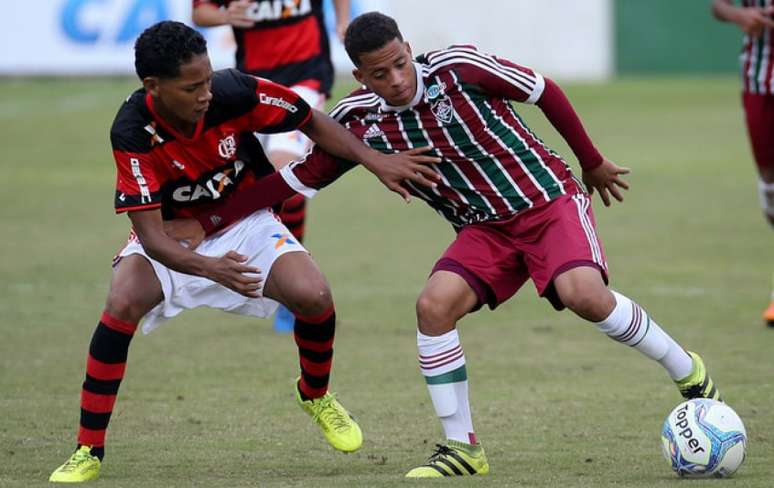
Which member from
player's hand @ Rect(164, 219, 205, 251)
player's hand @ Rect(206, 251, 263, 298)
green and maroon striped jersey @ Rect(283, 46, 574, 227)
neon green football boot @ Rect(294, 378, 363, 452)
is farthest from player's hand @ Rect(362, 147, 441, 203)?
neon green football boot @ Rect(294, 378, 363, 452)

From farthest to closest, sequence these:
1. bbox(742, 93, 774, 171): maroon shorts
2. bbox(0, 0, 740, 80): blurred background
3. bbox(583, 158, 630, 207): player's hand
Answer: bbox(0, 0, 740, 80): blurred background
bbox(742, 93, 774, 171): maroon shorts
bbox(583, 158, 630, 207): player's hand

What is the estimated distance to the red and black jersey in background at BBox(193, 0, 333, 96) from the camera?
30.5 feet

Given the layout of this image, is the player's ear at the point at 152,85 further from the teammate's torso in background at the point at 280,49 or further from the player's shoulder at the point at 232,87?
the teammate's torso in background at the point at 280,49

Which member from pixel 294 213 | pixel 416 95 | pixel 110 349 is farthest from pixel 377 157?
pixel 294 213

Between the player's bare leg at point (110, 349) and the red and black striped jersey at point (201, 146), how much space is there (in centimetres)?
32

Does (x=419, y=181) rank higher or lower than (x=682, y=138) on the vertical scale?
higher

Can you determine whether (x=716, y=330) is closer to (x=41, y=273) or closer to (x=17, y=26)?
(x=41, y=273)

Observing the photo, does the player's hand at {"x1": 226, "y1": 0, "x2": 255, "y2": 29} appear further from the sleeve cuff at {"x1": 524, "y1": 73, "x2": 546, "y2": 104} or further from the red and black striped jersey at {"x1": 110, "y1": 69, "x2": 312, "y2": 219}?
the sleeve cuff at {"x1": 524, "y1": 73, "x2": 546, "y2": 104}

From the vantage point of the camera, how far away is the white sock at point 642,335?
222 inches

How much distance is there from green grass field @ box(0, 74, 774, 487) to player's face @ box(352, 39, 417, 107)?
1425mm

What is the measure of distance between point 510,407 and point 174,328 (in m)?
3.00

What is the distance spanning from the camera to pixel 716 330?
8617mm

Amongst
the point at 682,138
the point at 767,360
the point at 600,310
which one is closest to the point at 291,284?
the point at 600,310

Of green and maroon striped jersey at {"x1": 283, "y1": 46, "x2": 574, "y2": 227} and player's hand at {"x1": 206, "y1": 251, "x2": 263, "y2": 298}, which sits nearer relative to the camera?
player's hand at {"x1": 206, "y1": 251, "x2": 263, "y2": 298}
